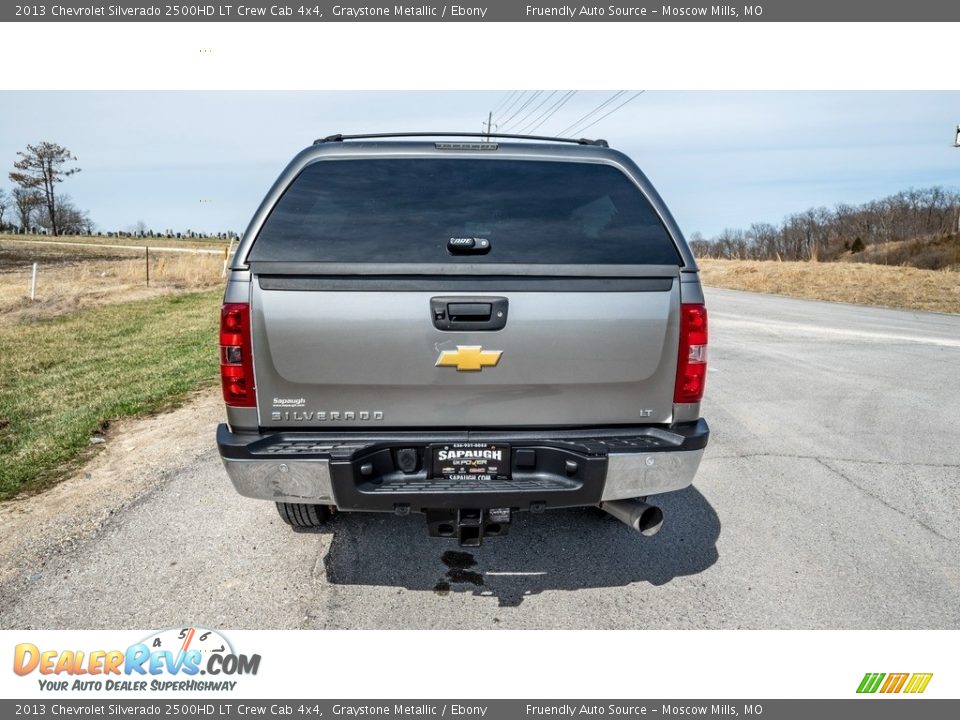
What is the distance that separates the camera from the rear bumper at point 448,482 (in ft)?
9.36

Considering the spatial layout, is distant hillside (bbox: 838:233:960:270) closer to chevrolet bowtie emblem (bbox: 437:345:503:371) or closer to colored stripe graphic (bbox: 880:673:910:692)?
colored stripe graphic (bbox: 880:673:910:692)

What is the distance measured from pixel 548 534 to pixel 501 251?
190cm

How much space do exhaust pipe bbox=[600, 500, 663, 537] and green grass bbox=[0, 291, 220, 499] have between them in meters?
4.03

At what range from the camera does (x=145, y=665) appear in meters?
2.87

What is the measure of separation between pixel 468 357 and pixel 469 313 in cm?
19

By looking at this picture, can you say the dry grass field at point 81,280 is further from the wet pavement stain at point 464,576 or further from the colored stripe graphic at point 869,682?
the colored stripe graphic at point 869,682

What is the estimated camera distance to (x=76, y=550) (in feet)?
12.3

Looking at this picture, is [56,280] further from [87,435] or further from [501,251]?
[501,251]

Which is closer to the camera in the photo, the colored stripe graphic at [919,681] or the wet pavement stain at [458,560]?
the colored stripe graphic at [919,681]

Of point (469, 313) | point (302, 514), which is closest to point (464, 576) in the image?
point (302, 514)

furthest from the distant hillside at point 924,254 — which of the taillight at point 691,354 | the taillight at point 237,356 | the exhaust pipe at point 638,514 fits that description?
the taillight at point 237,356

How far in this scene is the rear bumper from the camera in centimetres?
285

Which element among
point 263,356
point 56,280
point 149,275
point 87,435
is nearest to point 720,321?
point 87,435

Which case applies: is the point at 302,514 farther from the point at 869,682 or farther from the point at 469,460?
the point at 869,682
